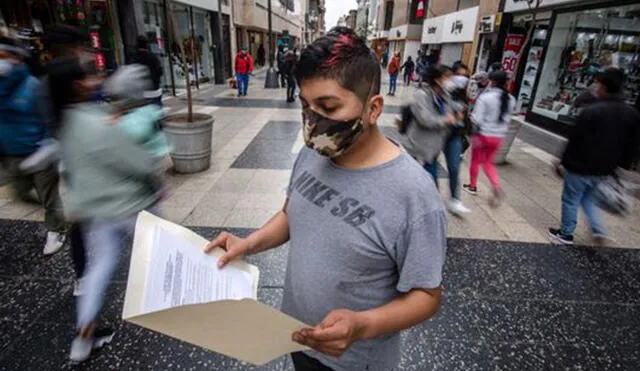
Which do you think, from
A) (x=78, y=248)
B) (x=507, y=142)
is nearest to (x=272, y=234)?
(x=78, y=248)

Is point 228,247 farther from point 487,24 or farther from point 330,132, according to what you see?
point 487,24

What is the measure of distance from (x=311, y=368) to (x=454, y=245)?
2770mm

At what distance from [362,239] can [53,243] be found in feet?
11.4

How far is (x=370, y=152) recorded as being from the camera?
1067mm

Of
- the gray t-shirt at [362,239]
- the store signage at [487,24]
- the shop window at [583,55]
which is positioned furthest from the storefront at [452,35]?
the gray t-shirt at [362,239]

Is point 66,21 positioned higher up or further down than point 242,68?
higher up

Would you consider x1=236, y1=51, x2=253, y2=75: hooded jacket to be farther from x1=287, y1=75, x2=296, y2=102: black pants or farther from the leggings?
the leggings

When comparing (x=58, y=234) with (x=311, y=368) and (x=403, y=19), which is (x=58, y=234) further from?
(x=403, y=19)

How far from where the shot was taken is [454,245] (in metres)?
3.72

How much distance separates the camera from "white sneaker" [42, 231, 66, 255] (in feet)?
10.7

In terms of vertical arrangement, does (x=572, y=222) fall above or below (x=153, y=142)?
below

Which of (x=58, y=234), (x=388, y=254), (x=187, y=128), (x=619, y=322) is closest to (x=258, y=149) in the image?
(x=187, y=128)

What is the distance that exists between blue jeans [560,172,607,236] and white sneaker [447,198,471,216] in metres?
1.02

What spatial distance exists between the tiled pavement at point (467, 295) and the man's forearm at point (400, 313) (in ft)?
5.11
